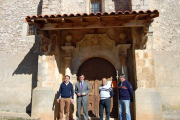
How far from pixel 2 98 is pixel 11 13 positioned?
14.2 ft

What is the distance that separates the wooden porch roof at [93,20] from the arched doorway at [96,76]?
183cm

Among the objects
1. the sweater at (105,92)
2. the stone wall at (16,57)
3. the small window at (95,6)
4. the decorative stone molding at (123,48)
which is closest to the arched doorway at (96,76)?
the decorative stone molding at (123,48)

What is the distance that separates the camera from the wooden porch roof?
18.2 ft

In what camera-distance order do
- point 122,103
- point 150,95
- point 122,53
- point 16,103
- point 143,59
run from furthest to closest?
point 16,103 < point 122,53 < point 143,59 < point 150,95 < point 122,103

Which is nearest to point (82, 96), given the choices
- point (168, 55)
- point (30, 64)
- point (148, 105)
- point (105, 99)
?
point (105, 99)

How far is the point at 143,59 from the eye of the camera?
636 cm

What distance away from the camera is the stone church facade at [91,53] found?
5.98 meters

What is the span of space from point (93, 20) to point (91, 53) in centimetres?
166

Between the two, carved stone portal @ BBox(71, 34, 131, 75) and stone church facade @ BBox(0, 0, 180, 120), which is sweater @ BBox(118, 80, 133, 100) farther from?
carved stone portal @ BBox(71, 34, 131, 75)

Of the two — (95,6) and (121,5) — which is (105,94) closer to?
(121,5)

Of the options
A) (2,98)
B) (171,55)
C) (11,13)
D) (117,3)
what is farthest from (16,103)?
(171,55)

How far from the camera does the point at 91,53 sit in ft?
23.6

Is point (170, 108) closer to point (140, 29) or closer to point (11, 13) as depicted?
point (140, 29)

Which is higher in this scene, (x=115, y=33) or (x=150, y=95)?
(x=115, y=33)
